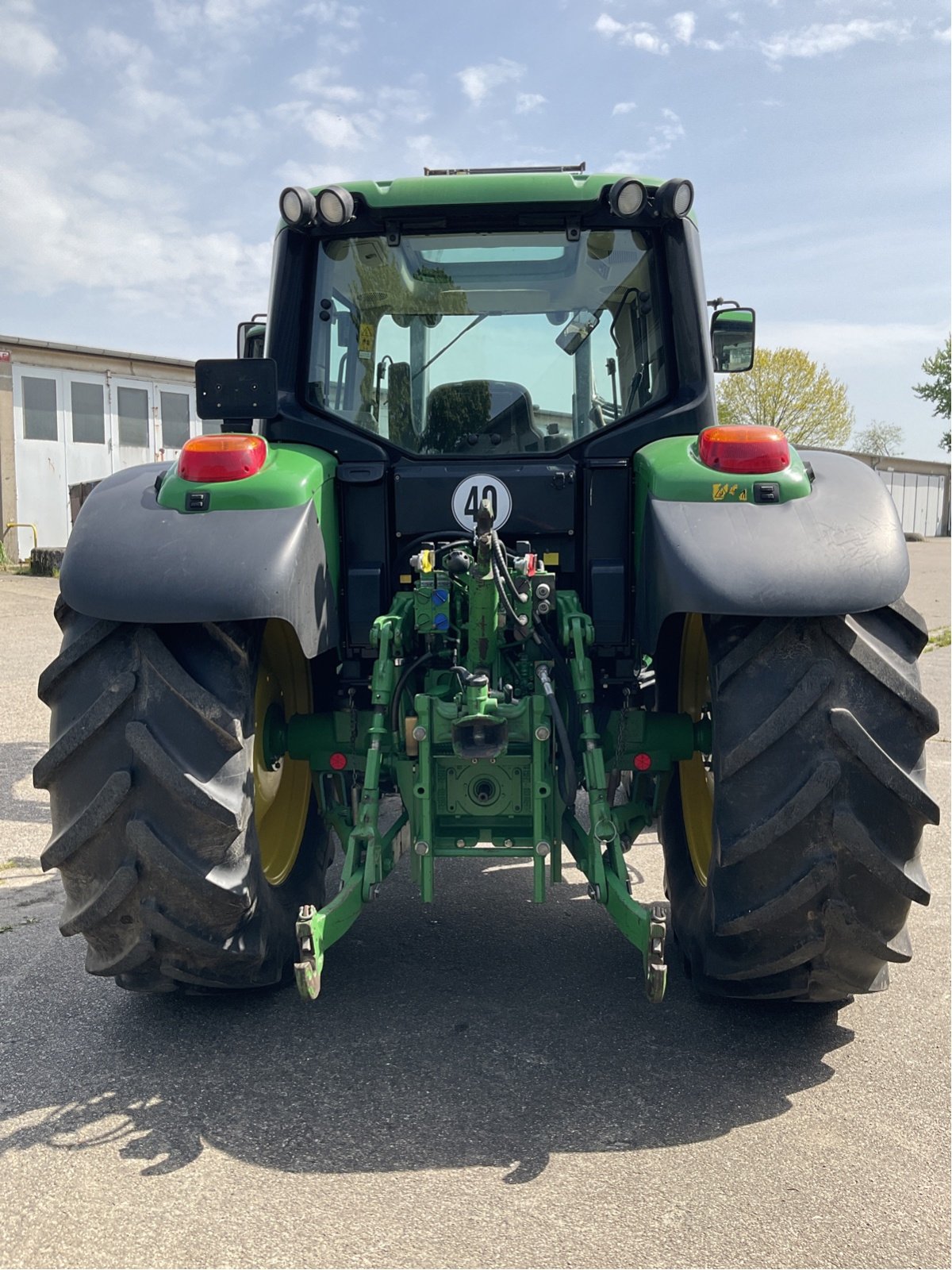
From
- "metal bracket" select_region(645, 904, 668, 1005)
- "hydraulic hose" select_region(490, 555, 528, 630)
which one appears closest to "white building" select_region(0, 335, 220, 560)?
"hydraulic hose" select_region(490, 555, 528, 630)

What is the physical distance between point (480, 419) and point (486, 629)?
3.11 feet

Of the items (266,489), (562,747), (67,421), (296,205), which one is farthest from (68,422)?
(562,747)

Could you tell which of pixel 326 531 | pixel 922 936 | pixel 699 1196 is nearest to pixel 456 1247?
pixel 699 1196

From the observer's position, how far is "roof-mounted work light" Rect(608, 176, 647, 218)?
3.51 meters

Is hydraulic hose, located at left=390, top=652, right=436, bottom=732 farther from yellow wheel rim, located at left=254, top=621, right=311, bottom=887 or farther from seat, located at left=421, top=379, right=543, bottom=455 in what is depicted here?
seat, located at left=421, top=379, right=543, bottom=455

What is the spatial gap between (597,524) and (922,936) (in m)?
1.94

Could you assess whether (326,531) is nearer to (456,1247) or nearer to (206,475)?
(206,475)

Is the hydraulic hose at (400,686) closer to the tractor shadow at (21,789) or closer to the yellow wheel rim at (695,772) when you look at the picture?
A: the yellow wheel rim at (695,772)

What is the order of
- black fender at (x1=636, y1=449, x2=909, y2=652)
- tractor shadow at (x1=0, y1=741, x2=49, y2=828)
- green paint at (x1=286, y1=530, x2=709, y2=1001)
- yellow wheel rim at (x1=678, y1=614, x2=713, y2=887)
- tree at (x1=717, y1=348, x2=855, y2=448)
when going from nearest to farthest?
1. black fender at (x1=636, y1=449, x2=909, y2=652)
2. green paint at (x1=286, y1=530, x2=709, y2=1001)
3. yellow wheel rim at (x1=678, y1=614, x2=713, y2=887)
4. tractor shadow at (x1=0, y1=741, x2=49, y2=828)
5. tree at (x1=717, y1=348, x2=855, y2=448)

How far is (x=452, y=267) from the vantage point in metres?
3.80

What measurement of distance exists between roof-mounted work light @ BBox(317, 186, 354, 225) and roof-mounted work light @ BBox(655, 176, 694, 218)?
3.31 feet

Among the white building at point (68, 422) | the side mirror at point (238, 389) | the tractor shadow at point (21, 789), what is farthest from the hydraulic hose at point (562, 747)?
the white building at point (68, 422)

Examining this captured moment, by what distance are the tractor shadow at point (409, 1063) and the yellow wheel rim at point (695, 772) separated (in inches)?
16.4

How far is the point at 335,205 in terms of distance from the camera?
11.6ft
